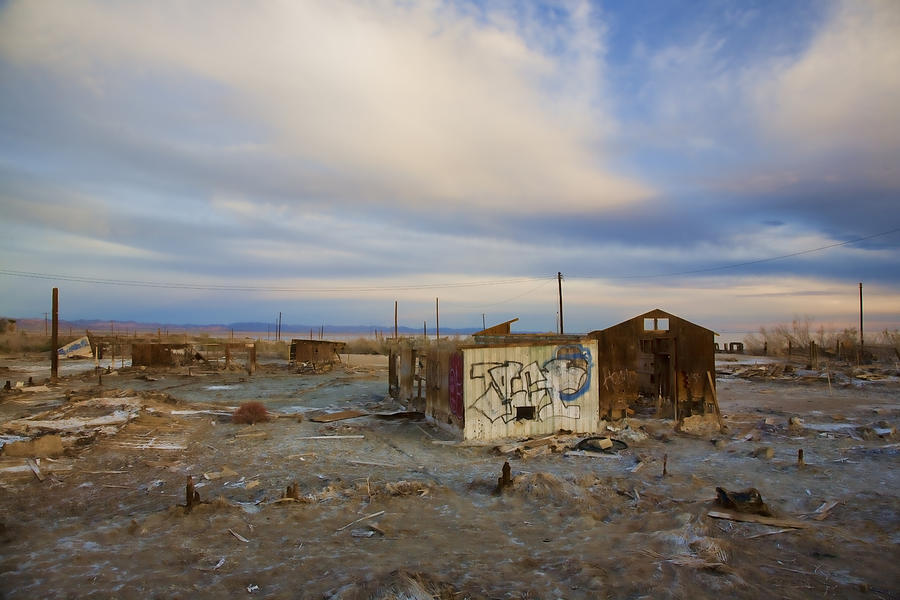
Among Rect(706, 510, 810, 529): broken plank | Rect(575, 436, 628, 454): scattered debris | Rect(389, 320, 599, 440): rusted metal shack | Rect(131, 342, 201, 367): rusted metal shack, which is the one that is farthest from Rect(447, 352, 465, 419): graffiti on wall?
Rect(131, 342, 201, 367): rusted metal shack

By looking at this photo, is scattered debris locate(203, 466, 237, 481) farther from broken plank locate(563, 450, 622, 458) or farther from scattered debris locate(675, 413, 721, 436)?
scattered debris locate(675, 413, 721, 436)

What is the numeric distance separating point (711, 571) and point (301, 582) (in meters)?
4.51

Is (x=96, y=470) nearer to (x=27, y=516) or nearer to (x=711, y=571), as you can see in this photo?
(x=27, y=516)

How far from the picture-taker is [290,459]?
12125mm

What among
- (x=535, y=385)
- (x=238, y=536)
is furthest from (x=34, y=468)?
(x=535, y=385)

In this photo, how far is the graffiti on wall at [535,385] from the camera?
46.5 feet

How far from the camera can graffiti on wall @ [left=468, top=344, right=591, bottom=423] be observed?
14164 mm

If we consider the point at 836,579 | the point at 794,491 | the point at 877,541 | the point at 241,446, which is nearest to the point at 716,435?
the point at 794,491

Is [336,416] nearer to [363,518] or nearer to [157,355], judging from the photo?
[363,518]

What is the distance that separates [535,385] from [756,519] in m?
7.22

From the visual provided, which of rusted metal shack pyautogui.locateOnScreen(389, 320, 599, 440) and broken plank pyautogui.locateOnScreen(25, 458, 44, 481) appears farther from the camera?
rusted metal shack pyautogui.locateOnScreen(389, 320, 599, 440)

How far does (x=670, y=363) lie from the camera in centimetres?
1825

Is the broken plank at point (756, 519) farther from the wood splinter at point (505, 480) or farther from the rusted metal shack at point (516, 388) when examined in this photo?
the rusted metal shack at point (516, 388)

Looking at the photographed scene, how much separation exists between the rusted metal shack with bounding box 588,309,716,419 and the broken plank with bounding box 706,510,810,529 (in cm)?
869
